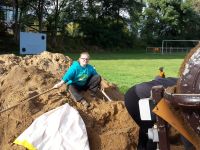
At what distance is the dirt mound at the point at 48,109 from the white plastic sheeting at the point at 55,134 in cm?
26

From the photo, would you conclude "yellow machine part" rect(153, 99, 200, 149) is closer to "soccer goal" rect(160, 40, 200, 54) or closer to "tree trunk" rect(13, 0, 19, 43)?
"tree trunk" rect(13, 0, 19, 43)

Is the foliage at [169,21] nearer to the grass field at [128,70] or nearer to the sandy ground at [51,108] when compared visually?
the grass field at [128,70]

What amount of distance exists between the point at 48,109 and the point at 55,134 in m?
1.25

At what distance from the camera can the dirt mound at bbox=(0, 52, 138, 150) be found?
5.94m

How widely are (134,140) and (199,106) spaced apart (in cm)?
376

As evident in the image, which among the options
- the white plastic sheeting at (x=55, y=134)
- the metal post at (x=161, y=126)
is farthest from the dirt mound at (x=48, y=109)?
the metal post at (x=161, y=126)

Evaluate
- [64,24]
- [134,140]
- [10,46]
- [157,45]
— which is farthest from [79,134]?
[157,45]

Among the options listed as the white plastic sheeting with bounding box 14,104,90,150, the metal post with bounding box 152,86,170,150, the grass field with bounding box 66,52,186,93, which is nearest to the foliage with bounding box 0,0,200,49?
the grass field with bounding box 66,52,186,93

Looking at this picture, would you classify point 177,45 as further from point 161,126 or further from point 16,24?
point 161,126

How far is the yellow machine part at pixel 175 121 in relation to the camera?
238 centimetres

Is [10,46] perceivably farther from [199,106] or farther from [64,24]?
[199,106]

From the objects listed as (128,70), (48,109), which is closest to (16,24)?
(128,70)

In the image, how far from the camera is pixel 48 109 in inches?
262

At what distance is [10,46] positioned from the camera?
43531 mm
